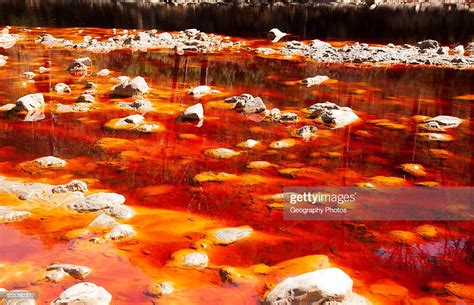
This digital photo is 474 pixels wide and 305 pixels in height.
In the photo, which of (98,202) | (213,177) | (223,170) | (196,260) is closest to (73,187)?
(98,202)

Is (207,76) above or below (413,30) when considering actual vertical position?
below

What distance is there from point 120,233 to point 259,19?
13359 mm

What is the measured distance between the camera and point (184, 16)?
54.1ft

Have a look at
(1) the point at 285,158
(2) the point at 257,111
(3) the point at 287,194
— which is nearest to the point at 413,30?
(2) the point at 257,111

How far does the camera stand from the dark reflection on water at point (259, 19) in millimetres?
12562

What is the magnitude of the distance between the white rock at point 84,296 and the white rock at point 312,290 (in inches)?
33.9

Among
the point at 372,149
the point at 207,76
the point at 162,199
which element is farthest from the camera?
the point at 207,76

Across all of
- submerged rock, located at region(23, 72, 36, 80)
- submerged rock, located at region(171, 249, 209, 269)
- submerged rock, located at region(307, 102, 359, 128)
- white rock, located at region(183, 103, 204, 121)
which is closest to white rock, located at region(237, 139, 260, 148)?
white rock, located at region(183, 103, 204, 121)

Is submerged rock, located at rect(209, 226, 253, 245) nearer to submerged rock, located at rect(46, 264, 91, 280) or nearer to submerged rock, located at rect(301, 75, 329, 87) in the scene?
submerged rock, located at rect(46, 264, 91, 280)

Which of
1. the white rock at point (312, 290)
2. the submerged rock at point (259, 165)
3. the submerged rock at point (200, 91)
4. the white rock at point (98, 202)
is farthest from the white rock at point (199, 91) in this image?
the white rock at point (312, 290)

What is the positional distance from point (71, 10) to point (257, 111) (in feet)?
49.0

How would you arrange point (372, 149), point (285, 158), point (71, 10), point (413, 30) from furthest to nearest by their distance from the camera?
point (71, 10) < point (413, 30) < point (372, 149) < point (285, 158)

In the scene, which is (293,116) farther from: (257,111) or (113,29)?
(113,29)

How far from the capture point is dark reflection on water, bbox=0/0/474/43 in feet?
41.2
